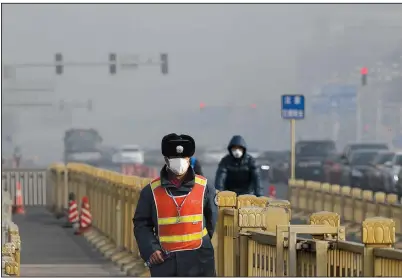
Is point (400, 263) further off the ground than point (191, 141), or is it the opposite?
point (191, 141)

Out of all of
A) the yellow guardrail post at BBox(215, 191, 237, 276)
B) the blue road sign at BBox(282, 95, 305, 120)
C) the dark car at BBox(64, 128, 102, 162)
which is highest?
the blue road sign at BBox(282, 95, 305, 120)

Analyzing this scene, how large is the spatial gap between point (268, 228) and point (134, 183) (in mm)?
9629

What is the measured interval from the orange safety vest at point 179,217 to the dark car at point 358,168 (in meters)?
40.6

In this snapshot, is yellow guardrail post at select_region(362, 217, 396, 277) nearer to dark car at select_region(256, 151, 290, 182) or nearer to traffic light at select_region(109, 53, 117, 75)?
dark car at select_region(256, 151, 290, 182)

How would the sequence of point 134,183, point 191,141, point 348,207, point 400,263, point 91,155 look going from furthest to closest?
point 91,155
point 348,207
point 134,183
point 191,141
point 400,263

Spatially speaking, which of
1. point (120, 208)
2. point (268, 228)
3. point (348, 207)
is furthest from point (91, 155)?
point (268, 228)

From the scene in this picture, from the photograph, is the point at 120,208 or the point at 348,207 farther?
the point at 348,207

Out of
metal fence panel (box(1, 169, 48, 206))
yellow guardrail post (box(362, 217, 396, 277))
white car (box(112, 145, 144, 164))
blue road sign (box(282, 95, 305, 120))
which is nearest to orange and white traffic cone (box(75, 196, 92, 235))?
blue road sign (box(282, 95, 305, 120))

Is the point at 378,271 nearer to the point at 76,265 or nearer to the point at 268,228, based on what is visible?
→ the point at 268,228

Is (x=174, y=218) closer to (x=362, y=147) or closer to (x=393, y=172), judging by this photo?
(x=393, y=172)

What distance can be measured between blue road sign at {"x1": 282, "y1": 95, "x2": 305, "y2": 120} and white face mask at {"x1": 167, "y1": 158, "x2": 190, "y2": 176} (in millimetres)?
29338

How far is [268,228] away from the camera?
15.1 m

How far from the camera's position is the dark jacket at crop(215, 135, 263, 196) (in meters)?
22.3

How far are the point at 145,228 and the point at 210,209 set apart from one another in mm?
529
